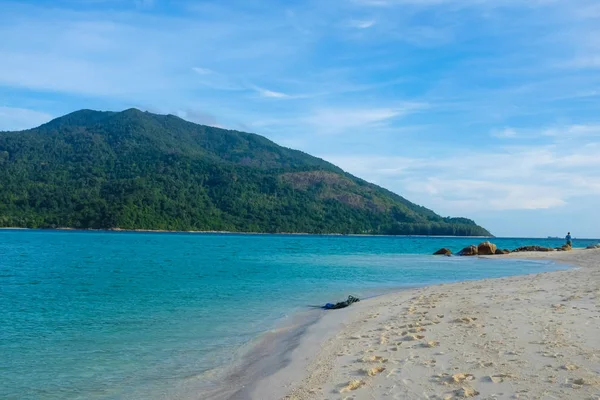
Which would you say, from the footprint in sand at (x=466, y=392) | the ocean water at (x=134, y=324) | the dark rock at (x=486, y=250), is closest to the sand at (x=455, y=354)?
the footprint in sand at (x=466, y=392)

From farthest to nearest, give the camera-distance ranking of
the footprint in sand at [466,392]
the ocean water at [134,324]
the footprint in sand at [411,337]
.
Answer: the footprint in sand at [411,337], the ocean water at [134,324], the footprint in sand at [466,392]

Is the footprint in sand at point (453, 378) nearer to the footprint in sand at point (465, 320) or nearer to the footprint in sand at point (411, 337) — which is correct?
the footprint in sand at point (411, 337)

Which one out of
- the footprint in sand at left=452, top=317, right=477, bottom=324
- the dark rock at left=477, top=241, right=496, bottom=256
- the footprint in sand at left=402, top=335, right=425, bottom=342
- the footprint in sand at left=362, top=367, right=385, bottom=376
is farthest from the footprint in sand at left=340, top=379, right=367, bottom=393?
the dark rock at left=477, top=241, right=496, bottom=256

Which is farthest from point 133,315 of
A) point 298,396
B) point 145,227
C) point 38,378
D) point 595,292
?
point 145,227

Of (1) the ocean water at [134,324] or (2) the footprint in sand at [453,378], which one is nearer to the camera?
(2) the footprint in sand at [453,378]

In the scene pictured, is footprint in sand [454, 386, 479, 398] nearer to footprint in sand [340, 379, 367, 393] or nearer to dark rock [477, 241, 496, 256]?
footprint in sand [340, 379, 367, 393]

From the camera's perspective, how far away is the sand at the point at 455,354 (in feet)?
25.3

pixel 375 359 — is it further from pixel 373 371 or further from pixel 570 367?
pixel 570 367

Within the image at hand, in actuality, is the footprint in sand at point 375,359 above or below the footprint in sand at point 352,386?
above

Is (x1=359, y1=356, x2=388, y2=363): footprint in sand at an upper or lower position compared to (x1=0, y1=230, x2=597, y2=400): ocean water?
upper

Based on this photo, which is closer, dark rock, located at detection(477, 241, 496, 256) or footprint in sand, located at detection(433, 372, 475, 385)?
footprint in sand, located at detection(433, 372, 475, 385)

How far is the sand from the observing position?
304 inches

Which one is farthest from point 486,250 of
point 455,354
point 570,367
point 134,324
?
point 570,367

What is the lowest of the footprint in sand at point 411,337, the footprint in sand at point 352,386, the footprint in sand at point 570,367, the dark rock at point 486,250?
the footprint in sand at point 352,386
